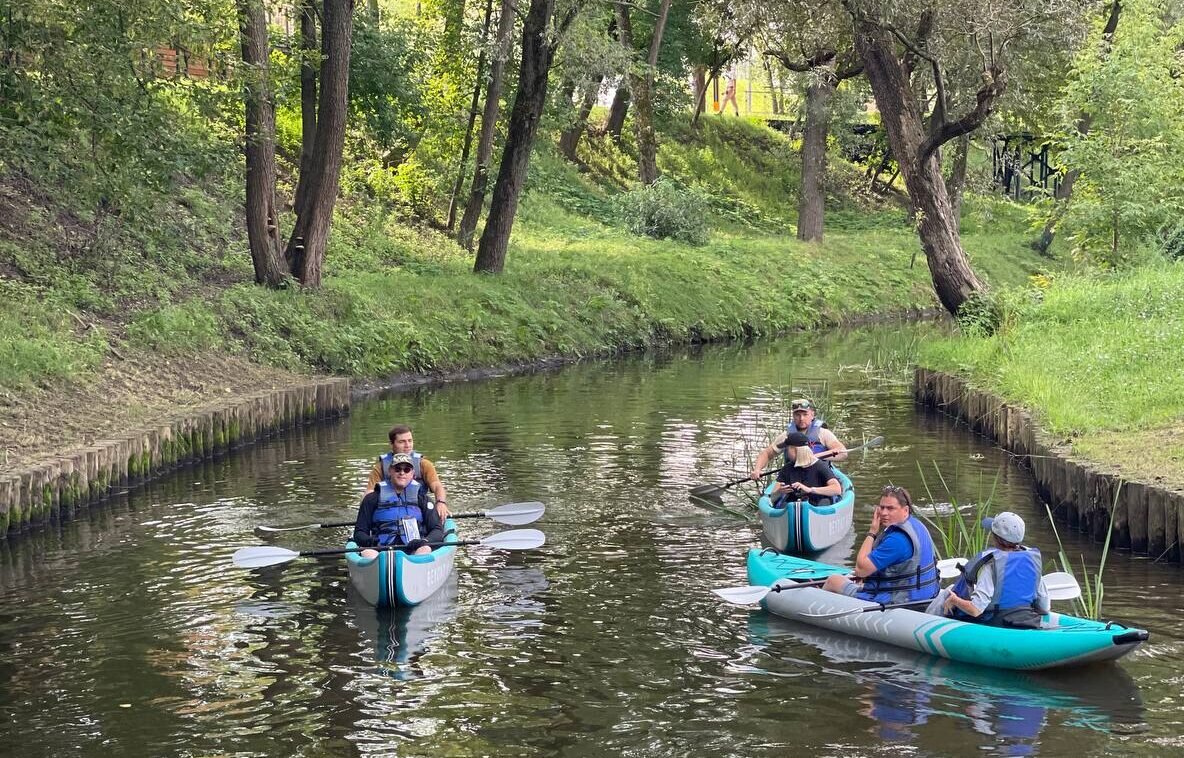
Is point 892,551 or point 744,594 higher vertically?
point 892,551

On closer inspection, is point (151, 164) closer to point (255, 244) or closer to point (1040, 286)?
point (255, 244)

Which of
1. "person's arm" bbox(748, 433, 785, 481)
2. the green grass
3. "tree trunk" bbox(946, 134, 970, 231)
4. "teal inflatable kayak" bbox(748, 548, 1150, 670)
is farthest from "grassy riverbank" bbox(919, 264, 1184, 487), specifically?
"tree trunk" bbox(946, 134, 970, 231)

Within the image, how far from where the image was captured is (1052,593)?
10789 mm

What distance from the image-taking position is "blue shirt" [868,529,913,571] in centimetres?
1070

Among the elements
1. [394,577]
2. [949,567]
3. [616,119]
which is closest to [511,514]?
[394,577]

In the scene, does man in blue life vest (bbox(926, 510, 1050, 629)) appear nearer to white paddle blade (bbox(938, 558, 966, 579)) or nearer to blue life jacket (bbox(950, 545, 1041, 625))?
blue life jacket (bbox(950, 545, 1041, 625))

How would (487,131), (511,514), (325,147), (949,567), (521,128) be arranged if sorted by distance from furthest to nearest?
(487,131)
(521,128)
(325,147)
(511,514)
(949,567)

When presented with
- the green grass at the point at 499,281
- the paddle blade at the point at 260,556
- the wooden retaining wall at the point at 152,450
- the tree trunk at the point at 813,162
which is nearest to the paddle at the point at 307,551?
the paddle blade at the point at 260,556

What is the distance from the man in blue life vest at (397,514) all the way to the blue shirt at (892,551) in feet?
12.4

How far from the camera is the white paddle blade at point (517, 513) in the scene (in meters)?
14.0

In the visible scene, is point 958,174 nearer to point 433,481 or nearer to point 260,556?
point 433,481

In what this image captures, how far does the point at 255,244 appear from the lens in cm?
2483

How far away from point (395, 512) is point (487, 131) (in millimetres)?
20957

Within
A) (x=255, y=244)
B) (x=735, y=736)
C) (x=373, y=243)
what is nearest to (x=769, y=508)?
(x=735, y=736)
